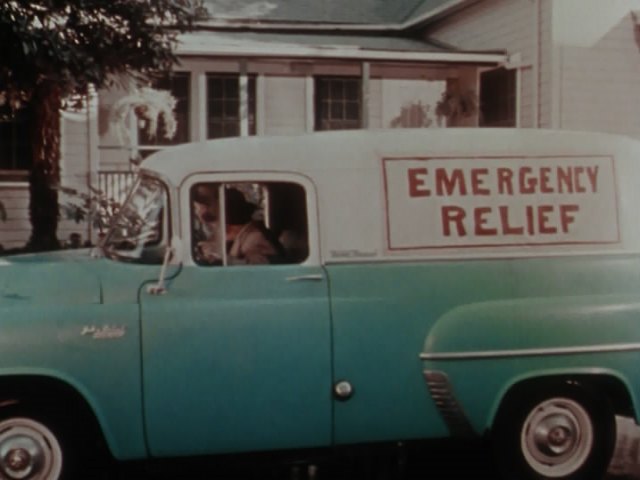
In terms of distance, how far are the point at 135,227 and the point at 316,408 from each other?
144cm

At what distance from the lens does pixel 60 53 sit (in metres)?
11.3

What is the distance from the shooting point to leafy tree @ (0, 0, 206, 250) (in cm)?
1111

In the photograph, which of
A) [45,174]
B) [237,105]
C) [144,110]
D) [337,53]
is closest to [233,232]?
[45,174]

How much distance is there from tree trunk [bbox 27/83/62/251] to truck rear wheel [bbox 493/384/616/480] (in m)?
9.02

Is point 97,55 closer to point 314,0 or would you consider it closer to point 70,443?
point 70,443

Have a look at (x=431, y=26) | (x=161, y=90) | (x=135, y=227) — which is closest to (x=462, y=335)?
(x=135, y=227)

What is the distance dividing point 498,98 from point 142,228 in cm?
1285

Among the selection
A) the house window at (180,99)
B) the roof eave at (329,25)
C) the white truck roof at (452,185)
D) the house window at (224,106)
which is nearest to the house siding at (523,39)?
the roof eave at (329,25)

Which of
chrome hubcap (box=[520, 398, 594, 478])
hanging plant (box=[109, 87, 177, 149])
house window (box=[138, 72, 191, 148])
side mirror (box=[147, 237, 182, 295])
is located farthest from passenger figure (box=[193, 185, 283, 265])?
house window (box=[138, 72, 191, 148])

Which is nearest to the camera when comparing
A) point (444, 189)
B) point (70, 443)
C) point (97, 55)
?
point (70, 443)

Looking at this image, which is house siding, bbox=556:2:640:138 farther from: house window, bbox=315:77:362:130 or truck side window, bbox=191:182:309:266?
truck side window, bbox=191:182:309:266

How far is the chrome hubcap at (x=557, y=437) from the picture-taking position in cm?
624

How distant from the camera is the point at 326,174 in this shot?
5980 mm

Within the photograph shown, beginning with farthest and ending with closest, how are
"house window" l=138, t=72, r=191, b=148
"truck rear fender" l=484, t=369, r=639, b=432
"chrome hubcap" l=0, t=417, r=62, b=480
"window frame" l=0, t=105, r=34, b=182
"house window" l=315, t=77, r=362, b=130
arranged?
1. "house window" l=315, t=77, r=362, b=130
2. "house window" l=138, t=72, r=191, b=148
3. "window frame" l=0, t=105, r=34, b=182
4. "truck rear fender" l=484, t=369, r=639, b=432
5. "chrome hubcap" l=0, t=417, r=62, b=480
